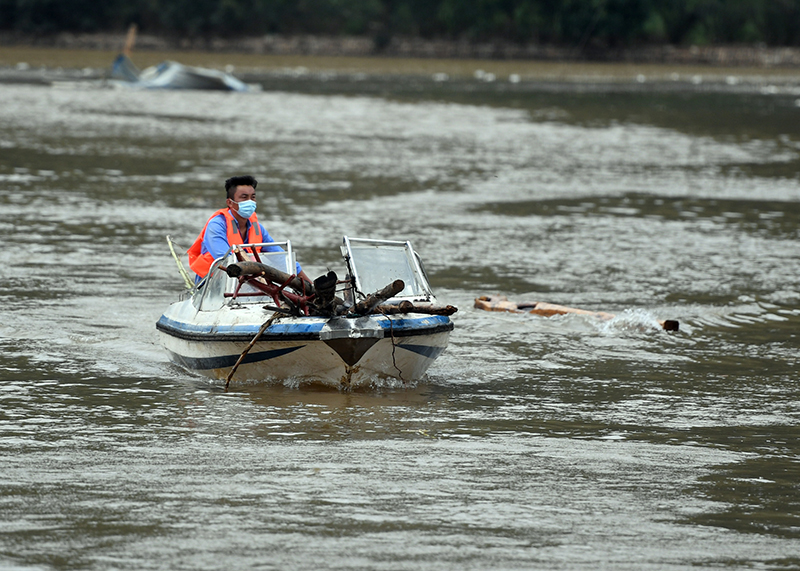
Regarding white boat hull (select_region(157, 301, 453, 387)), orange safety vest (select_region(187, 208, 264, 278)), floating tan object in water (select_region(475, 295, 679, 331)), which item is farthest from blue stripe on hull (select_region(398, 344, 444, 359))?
floating tan object in water (select_region(475, 295, 679, 331))

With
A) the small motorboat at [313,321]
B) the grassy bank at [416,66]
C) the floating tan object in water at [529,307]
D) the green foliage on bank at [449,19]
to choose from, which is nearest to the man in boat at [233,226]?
the small motorboat at [313,321]

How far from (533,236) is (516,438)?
9420mm

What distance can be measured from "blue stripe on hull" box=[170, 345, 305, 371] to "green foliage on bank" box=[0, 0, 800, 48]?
67.5 m

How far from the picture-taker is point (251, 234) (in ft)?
33.0

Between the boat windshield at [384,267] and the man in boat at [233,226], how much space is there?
1.99ft

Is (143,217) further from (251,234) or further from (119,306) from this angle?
(251,234)

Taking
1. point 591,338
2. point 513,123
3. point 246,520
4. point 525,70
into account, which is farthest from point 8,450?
point 525,70

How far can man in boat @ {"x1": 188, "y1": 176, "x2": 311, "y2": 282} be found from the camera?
32.4ft

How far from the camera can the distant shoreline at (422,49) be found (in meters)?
74.0

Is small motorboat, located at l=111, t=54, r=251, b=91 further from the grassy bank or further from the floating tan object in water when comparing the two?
the floating tan object in water

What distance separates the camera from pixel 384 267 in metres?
9.61

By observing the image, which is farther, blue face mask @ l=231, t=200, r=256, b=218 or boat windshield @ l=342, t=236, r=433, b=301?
blue face mask @ l=231, t=200, r=256, b=218

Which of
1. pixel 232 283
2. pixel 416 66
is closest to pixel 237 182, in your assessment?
pixel 232 283

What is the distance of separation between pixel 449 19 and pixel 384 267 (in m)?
72.8
